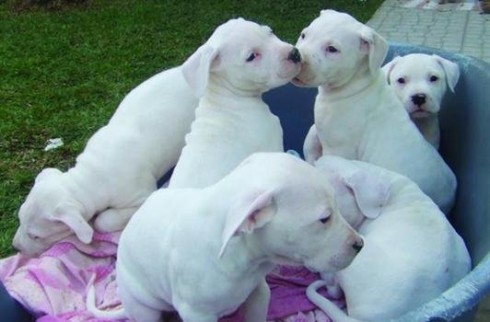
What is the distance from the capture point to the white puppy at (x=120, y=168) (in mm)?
3844

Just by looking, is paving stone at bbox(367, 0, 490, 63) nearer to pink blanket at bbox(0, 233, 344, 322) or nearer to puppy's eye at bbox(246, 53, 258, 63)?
puppy's eye at bbox(246, 53, 258, 63)

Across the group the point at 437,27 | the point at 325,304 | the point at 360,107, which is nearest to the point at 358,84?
the point at 360,107

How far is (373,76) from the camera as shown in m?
3.78

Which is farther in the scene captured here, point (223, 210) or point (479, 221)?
point (479, 221)

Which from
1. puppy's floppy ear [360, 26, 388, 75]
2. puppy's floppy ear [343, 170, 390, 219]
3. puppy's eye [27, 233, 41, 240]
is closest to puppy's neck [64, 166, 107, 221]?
puppy's eye [27, 233, 41, 240]

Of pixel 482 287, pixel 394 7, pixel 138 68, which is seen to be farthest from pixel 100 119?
pixel 394 7

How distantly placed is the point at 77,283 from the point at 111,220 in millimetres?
459

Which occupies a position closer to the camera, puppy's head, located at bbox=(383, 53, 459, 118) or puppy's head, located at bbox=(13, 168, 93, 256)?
puppy's head, located at bbox=(13, 168, 93, 256)

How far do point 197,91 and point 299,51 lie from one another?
1.79 ft

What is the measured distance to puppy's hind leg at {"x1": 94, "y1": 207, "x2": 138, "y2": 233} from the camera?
4023 mm

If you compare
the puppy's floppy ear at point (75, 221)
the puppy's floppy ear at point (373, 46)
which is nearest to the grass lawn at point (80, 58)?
the puppy's floppy ear at point (75, 221)

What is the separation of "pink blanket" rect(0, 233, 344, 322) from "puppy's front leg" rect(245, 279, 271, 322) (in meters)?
0.22

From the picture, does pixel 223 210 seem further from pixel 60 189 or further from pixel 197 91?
pixel 60 189

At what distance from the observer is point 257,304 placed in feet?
9.57
